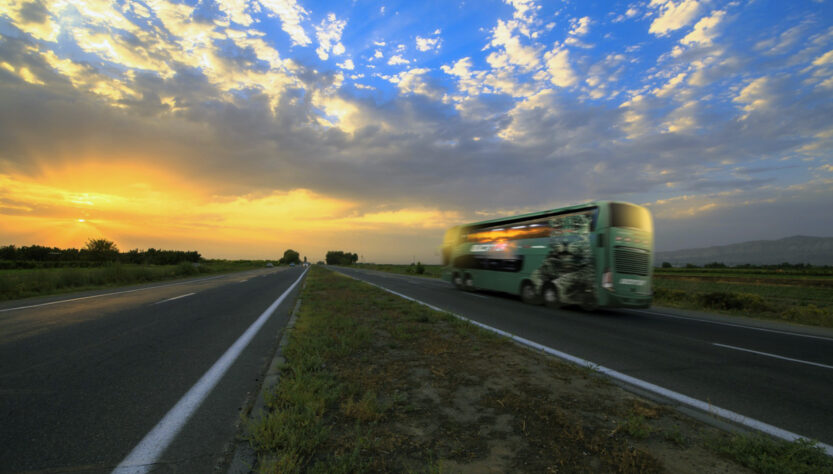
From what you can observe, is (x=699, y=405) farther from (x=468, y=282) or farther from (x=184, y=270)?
(x=184, y=270)

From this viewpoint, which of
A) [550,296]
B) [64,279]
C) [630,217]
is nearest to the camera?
[630,217]

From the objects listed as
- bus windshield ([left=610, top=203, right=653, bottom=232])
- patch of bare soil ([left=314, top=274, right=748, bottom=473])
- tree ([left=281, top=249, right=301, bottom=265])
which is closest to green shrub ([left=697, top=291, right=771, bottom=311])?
bus windshield ([left=610, top=203, right=653, bottom=232])

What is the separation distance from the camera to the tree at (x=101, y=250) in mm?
56700

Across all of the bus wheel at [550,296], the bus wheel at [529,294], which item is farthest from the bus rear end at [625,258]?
the bus wheel at [529,294]

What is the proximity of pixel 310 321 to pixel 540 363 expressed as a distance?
5.20 m

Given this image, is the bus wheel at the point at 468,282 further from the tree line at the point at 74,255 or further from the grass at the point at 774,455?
the tree line at the point at 74,255

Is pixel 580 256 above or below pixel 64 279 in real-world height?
above

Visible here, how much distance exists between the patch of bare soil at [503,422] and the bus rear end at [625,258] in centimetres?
731

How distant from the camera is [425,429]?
2912 millimetres

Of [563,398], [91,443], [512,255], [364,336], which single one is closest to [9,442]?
[91,443]

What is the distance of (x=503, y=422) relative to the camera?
3.08 m

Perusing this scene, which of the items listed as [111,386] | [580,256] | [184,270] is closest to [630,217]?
[580,256]

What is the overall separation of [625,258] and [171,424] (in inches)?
487

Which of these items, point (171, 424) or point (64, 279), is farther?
point (64, 279)
